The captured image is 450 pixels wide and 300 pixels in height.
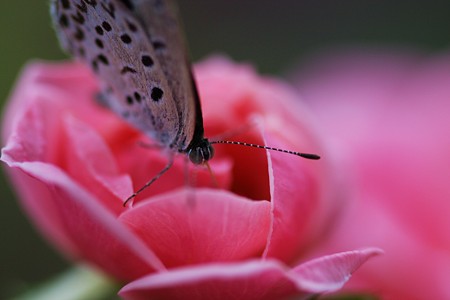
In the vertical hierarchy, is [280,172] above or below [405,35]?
below

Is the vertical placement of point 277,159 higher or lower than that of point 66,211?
higher

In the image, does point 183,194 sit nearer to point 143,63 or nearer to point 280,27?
point 143,63

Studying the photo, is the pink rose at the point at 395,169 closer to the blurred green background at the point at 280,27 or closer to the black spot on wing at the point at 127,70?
the black spot on wing at the point at 127,70

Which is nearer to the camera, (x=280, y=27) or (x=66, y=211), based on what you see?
(x=66, y=211)

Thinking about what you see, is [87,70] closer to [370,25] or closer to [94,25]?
[94,25]

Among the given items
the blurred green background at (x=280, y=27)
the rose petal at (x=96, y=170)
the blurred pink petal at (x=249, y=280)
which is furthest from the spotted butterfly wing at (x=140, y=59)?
the blurred green background at (x=280, y=27)

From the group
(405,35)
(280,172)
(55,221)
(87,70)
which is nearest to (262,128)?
(280,172)

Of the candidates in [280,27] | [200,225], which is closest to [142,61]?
[200,225]

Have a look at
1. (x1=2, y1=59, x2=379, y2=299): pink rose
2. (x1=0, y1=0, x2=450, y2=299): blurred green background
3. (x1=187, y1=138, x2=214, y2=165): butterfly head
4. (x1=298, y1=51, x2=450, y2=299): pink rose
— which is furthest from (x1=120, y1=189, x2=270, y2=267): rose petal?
(x1=0, y1=0, x2=450, y2=299): blurred green background

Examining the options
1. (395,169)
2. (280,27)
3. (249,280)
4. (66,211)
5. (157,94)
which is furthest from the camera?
(280,27)
